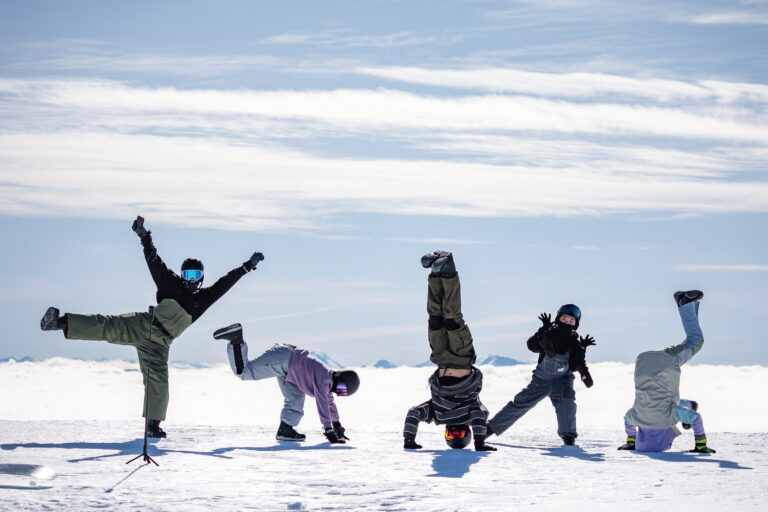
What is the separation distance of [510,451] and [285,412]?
2.35 metres

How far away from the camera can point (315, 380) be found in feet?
31.0

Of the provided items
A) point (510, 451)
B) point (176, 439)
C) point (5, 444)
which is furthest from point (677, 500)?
point (5, 444)

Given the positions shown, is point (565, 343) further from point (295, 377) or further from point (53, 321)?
point (53, 321)

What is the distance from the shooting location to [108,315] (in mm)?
9688

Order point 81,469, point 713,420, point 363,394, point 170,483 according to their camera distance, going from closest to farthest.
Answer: point 170,483 → point 81,469 → point 713,420 → point 363,394

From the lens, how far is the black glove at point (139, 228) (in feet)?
33.1

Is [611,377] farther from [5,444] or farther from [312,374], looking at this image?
[5,444]

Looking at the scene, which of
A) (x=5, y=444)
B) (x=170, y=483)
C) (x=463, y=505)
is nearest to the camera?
(x=463, y=505)

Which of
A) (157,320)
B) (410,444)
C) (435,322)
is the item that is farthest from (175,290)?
(410,444)

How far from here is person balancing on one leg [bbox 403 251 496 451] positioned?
8906 millimetres

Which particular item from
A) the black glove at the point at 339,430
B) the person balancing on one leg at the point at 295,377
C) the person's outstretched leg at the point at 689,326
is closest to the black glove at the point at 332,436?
the person balancing on one leg at the point at 295,377

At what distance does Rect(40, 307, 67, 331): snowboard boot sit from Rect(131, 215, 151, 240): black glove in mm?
1204

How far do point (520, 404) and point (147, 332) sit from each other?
389cm

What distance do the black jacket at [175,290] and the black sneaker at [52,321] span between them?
41.5 inches
